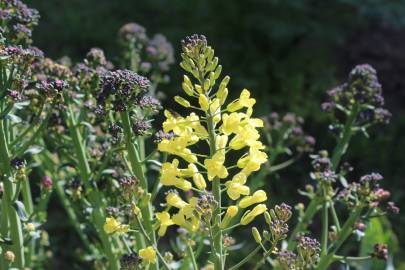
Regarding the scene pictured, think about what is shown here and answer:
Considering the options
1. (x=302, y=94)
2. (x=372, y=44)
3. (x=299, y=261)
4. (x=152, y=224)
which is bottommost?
(x=299, y=261)

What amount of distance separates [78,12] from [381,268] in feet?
13.3

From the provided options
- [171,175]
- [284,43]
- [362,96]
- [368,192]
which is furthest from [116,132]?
[284,43]

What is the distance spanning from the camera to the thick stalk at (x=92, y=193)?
2.54 metres

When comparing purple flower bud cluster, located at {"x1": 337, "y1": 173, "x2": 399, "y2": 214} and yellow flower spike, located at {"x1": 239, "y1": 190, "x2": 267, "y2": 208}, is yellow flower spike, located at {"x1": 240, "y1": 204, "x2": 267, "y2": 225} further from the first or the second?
purple flower bud cluster, located at {"x1": 337, "y1": 173, "x2": 399, "y2": 214}

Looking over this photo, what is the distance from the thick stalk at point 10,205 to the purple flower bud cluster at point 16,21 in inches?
12.5

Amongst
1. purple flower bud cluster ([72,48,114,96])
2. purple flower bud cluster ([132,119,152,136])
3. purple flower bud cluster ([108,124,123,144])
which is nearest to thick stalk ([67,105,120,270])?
purple flower bud cluster ([72,48,114,96])

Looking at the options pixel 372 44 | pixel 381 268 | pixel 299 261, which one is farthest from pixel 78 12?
pixel 299 261

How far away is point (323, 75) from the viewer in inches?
246

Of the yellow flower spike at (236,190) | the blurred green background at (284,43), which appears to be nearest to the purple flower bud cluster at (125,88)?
the yellow flower spike at (236,190)

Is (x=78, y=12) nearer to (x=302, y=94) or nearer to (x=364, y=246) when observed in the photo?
(x=302, y=94)

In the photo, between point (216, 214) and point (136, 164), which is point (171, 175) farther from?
point (136, 164)

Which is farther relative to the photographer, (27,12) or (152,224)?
(27,12)

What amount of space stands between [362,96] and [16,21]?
1.26 meters

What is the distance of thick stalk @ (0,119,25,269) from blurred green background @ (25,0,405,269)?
3.27 m
